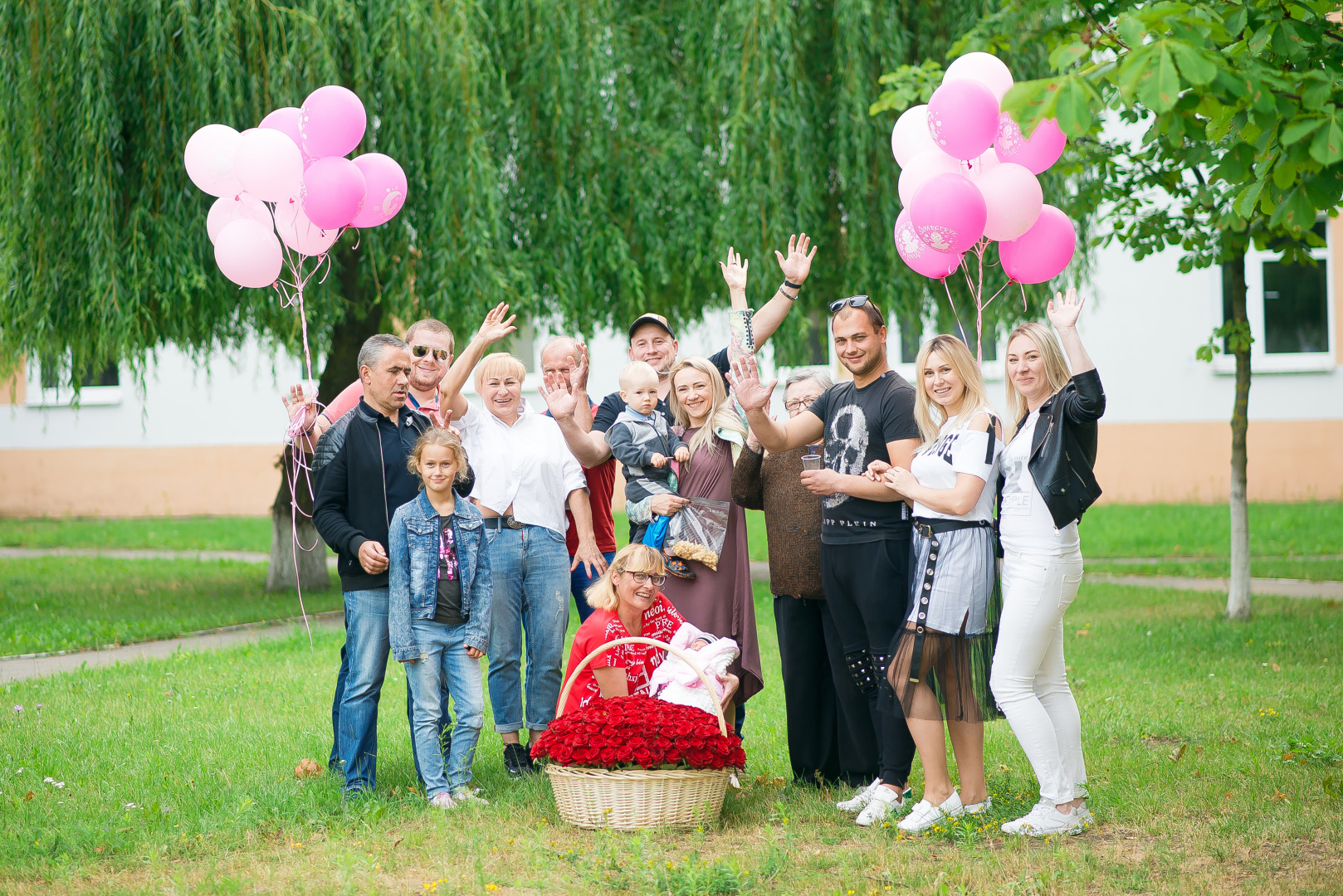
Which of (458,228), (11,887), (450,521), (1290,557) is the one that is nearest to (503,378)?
(450,521)

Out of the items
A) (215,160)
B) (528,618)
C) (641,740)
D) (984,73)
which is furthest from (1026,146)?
(215,160)

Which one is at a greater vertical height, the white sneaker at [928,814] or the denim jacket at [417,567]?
the denim jacket at [417,567]

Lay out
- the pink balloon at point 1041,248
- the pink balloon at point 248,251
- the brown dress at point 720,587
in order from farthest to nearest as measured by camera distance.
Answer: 1. the pink balloon at point 248,251
2. the brown dress at point 720,587
3. the pink balloon at point 1041,248

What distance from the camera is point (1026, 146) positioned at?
15.1ft

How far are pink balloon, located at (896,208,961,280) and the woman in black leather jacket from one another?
66 centimetres

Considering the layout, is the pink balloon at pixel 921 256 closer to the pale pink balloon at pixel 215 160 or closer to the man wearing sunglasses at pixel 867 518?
the man wearing sunglasses at pixel 867 518

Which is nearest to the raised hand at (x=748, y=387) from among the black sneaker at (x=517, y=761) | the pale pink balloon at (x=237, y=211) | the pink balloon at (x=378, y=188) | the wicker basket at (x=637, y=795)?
the wicker basket at (x=637, y=795)

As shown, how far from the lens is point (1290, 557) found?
1271 centimetres

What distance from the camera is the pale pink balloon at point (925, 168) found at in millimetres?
4801

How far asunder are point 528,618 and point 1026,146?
9.07 feet

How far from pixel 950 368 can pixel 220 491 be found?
17374 mm

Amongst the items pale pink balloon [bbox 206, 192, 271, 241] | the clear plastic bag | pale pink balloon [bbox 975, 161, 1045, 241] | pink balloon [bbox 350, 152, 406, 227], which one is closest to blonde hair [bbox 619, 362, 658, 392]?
the clear plastic bag

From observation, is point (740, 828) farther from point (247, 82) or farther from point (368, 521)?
point (247, 82)

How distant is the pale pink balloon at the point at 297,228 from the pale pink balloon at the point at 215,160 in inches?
9.2
